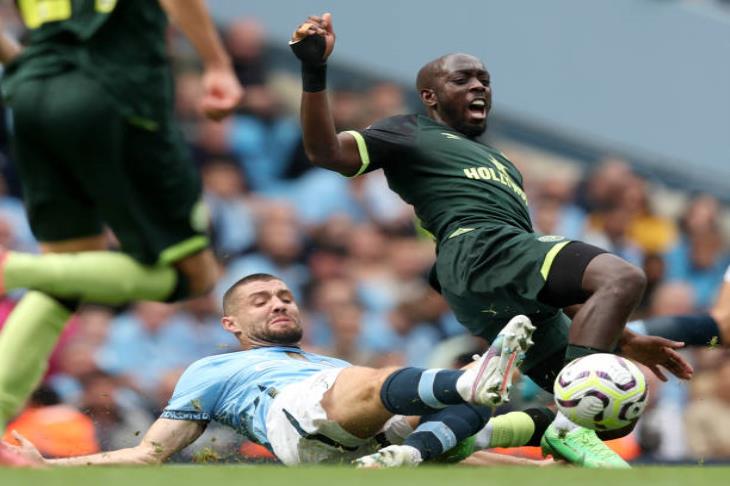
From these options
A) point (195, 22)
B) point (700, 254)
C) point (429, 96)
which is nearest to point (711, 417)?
point (700, 254)

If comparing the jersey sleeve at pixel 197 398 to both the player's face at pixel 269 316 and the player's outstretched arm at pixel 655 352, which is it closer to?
the player's face at pixel 269 316

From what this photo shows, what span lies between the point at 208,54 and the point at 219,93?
0.43ft

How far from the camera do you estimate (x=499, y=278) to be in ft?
19.0

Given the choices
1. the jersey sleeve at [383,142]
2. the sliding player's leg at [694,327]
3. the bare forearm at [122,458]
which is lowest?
the bare forearm at [122,458]

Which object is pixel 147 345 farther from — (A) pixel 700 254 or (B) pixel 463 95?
(A) pixel 700 254

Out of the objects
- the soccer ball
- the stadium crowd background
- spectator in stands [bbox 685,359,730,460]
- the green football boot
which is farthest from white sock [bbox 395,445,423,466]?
spectator in stands [bbox 685,359,730,460]

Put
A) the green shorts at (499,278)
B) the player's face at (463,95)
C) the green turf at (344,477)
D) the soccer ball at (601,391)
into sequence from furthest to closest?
1. the player's face at (463,95)
2. the green shorts at (499,278)
3. the soccer ball at (601,391)
4. the green turf at (344,477)

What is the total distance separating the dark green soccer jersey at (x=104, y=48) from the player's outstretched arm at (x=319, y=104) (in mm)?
827

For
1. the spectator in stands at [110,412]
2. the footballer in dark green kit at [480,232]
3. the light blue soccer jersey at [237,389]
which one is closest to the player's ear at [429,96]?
the footballer in dark green kit at [480,232]

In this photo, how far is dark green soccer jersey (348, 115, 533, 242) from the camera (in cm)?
608

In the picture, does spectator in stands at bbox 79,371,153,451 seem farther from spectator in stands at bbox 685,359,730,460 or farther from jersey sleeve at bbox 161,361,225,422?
spectator in stands at bbox 685,359,730,460

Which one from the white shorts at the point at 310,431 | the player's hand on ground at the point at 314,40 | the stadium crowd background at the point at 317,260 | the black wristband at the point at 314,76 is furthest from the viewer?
the stadium crowd background at the point at 317,260

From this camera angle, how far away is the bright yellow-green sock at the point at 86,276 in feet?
15.5

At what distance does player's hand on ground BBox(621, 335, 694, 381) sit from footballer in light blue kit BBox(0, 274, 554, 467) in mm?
679
